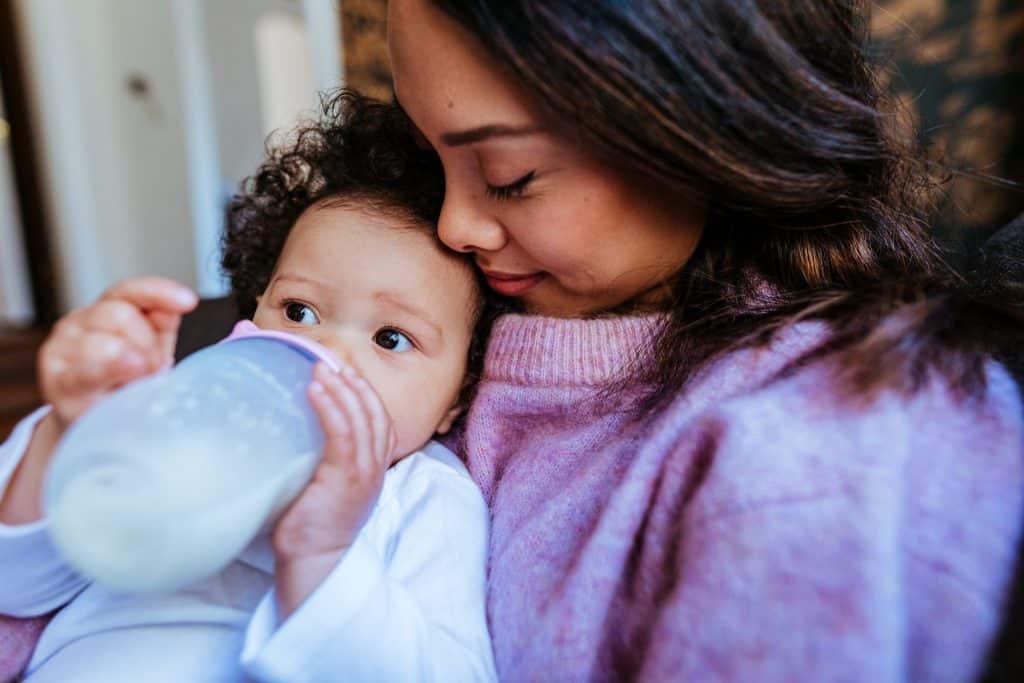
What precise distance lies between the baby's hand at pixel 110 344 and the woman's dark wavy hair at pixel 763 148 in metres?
0.34

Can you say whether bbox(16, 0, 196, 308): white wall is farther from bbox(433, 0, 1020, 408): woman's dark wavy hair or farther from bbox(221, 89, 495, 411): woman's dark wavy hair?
bbox(433, 0, 1020, 408): woman's dark wavy hair

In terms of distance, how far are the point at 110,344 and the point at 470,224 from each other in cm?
35

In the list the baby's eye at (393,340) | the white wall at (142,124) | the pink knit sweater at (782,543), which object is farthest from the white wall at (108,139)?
the pink knit sweater at (782,543)

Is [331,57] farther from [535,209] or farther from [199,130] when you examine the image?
[535,209]

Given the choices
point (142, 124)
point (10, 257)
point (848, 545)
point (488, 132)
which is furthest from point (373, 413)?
point (10, 257)

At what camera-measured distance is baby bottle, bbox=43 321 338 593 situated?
427 millimetres

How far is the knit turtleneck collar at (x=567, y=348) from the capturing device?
2.48 ft

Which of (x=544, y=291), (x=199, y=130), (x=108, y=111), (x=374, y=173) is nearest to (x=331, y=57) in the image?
(x=199, y=130)

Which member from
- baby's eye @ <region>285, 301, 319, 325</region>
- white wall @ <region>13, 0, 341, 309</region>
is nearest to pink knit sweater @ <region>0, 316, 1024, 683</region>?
baby's eye @ <region>285, 301, 319, 325</region>

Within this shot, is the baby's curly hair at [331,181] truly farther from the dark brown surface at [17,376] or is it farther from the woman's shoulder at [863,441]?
the dark brown surface at [17,376]

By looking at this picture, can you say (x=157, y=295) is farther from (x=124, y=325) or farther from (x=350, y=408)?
(x=350, y=408)

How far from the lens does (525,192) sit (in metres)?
0.69

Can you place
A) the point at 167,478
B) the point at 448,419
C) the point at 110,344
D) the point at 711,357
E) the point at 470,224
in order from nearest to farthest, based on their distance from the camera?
the point at 167,478, the point at 110,344, the point at 711,357, the point at 470,224, the point at 448,419

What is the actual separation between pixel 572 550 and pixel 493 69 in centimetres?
42
